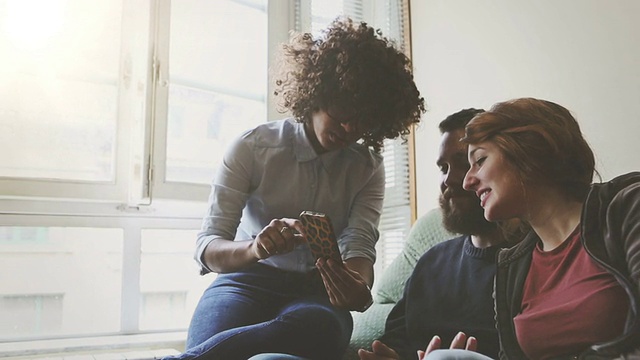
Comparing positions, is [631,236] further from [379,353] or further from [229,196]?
[229,196]

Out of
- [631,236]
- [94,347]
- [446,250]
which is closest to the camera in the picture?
[631,236]

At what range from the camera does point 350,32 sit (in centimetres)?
169

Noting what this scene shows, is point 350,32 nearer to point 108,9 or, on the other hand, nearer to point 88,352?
point 108,9

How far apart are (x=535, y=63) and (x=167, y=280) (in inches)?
63.9

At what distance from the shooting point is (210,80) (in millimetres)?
2607

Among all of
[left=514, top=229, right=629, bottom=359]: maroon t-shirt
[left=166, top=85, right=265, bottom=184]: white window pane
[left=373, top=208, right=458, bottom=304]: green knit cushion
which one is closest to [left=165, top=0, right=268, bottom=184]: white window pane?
[left=166, top=85, right=265, bottom=184]: white window pane

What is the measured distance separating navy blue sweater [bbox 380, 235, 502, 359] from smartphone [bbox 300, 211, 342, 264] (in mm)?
261

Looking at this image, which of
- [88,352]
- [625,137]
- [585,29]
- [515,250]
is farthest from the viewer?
[88,352]

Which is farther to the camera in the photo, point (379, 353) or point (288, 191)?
point (288, 191)

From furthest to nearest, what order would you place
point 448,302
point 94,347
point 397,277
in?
point 94,347, point 397,277, point 448,302

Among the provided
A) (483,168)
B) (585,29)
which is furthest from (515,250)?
(585,29)

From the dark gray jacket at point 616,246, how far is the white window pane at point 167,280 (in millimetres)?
1668

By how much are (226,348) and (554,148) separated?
0.73m

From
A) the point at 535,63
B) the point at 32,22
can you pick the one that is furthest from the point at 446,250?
the point at 32,22
